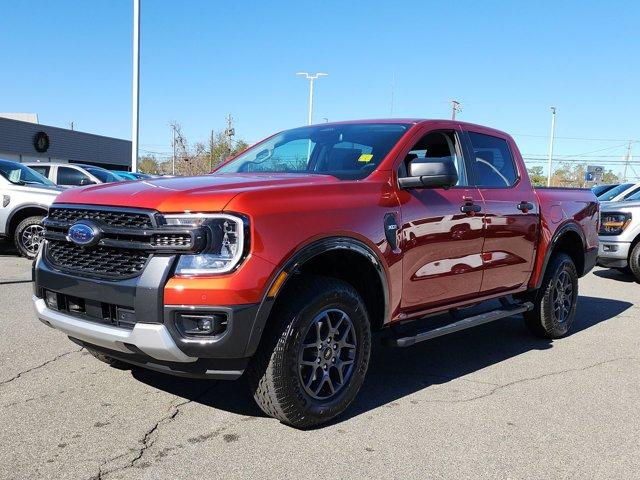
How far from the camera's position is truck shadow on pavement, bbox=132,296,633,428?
400 centimetres

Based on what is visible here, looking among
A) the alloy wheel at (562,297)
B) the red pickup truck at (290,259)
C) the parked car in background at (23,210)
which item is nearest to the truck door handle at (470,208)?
the red pickup truck at (290,259)

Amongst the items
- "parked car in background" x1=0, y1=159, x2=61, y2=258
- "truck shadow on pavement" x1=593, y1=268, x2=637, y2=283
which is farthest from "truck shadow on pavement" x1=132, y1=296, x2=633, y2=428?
"parked car in background" x1=0, y1=159, x2=61, y2=258

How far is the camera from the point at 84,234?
11.0 ft

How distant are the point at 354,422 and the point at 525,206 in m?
2.66

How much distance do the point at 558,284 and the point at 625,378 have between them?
53.1 inches

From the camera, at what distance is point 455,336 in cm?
608

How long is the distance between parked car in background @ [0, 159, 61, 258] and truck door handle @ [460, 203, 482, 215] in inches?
289

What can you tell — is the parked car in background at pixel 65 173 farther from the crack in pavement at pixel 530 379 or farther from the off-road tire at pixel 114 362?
the crack in pavement at pixel 530 379

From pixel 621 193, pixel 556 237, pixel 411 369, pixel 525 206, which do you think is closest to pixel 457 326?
pixel 411 369

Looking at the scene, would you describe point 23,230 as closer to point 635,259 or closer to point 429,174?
point 429,174

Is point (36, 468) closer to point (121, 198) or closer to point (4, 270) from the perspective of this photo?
point (121, 198)

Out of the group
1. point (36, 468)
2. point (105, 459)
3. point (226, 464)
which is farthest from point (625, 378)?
point (36, 468)

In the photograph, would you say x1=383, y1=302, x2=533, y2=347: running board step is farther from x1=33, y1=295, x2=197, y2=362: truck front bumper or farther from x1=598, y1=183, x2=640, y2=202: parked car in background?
x1=598, y1=183, x2=640, y2=202: parked car in background

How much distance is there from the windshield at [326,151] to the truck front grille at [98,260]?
147cm
